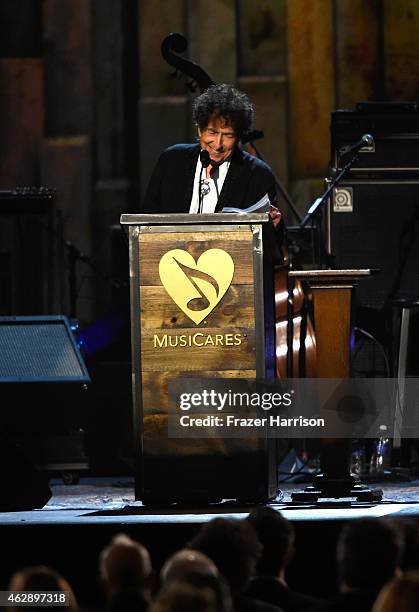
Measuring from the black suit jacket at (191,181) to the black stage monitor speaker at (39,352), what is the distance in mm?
1979

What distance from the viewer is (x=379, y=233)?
732 cm

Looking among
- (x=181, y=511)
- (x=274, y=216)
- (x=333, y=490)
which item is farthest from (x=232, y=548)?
(x=333, y=490)

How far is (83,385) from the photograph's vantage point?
696 centimetres

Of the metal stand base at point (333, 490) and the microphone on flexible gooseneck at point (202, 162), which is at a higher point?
the microphone on flexible gooseneck at point (202, 162)

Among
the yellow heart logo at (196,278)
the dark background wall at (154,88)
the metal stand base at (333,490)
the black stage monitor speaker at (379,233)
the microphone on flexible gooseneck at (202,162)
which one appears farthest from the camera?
the dark background wall at (154,88)

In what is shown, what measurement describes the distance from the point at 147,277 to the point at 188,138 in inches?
208

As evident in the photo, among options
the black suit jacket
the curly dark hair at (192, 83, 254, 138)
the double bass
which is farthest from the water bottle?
the curly dark hair at (192, 83, 254, 138)

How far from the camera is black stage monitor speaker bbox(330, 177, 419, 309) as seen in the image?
23.9 feet

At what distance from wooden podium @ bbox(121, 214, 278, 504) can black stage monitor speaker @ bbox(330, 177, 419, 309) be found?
106 inches

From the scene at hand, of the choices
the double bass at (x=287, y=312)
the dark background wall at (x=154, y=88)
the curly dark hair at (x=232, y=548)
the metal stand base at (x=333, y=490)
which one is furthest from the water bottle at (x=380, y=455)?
the curly dark hair at (x=232, y=548)

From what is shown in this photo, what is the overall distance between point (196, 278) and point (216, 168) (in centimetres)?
56

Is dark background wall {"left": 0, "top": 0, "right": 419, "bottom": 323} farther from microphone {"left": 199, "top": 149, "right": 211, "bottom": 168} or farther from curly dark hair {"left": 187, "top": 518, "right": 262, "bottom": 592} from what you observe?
curly dark hair {"left": 187, "top": 518, "right": 262, "bottom": 592}

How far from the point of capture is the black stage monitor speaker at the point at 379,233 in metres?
7.27

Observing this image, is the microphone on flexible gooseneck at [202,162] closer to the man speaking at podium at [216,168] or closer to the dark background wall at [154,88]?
the man speaking at podium at [216,168]
